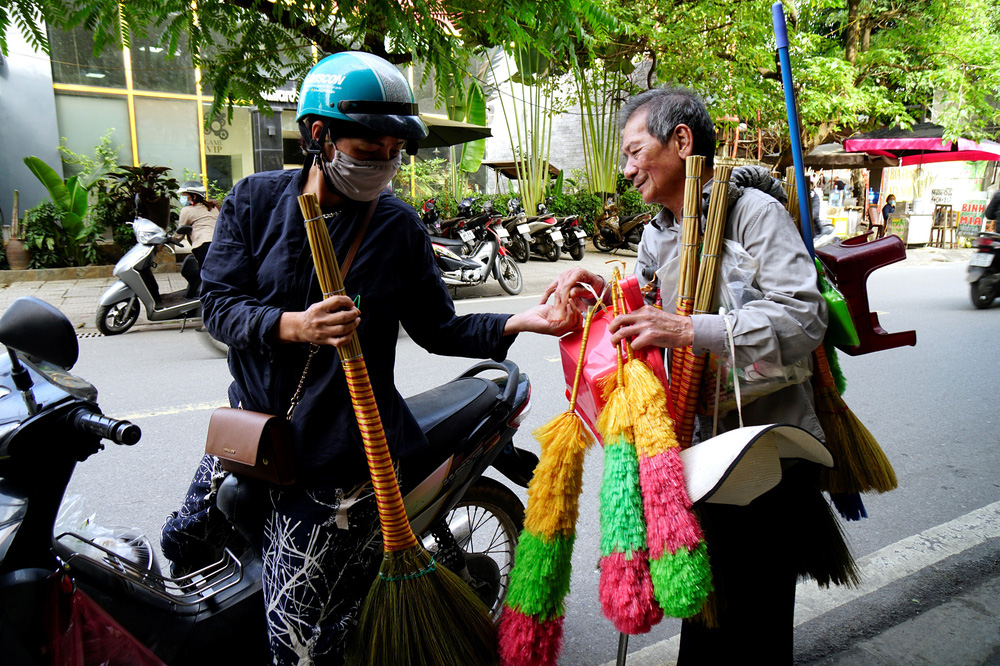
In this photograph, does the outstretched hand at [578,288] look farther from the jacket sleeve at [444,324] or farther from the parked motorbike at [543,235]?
the parked motorbike at [543,235]

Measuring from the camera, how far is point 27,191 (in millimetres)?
11383

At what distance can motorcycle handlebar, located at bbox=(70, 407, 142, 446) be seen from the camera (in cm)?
140

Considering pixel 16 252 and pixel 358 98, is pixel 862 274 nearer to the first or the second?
pixel 358 98

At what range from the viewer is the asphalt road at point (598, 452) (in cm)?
274

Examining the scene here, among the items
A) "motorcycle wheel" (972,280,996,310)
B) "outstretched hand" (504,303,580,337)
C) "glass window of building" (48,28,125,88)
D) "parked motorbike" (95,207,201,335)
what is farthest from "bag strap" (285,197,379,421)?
"glass window of building" (48,28,125,88)

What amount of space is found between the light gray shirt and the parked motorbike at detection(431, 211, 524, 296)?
280 inches

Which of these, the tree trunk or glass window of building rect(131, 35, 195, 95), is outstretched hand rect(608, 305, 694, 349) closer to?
glass window of building rect(131, 35, 195, 95)

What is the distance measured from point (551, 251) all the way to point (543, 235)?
0.49 m

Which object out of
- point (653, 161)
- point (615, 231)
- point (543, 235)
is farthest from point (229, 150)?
point (653, 161)

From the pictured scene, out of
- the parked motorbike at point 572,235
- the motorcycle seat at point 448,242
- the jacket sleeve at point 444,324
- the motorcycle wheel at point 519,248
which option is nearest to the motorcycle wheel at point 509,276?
the motorcycle seat at point 448,242

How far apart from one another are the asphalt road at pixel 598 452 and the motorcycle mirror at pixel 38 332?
1.68 meters

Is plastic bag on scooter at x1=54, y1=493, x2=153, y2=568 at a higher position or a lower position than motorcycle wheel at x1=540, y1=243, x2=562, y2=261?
higher

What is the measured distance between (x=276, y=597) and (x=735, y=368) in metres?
1.13

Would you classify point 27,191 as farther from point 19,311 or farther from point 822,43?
point 822,43
